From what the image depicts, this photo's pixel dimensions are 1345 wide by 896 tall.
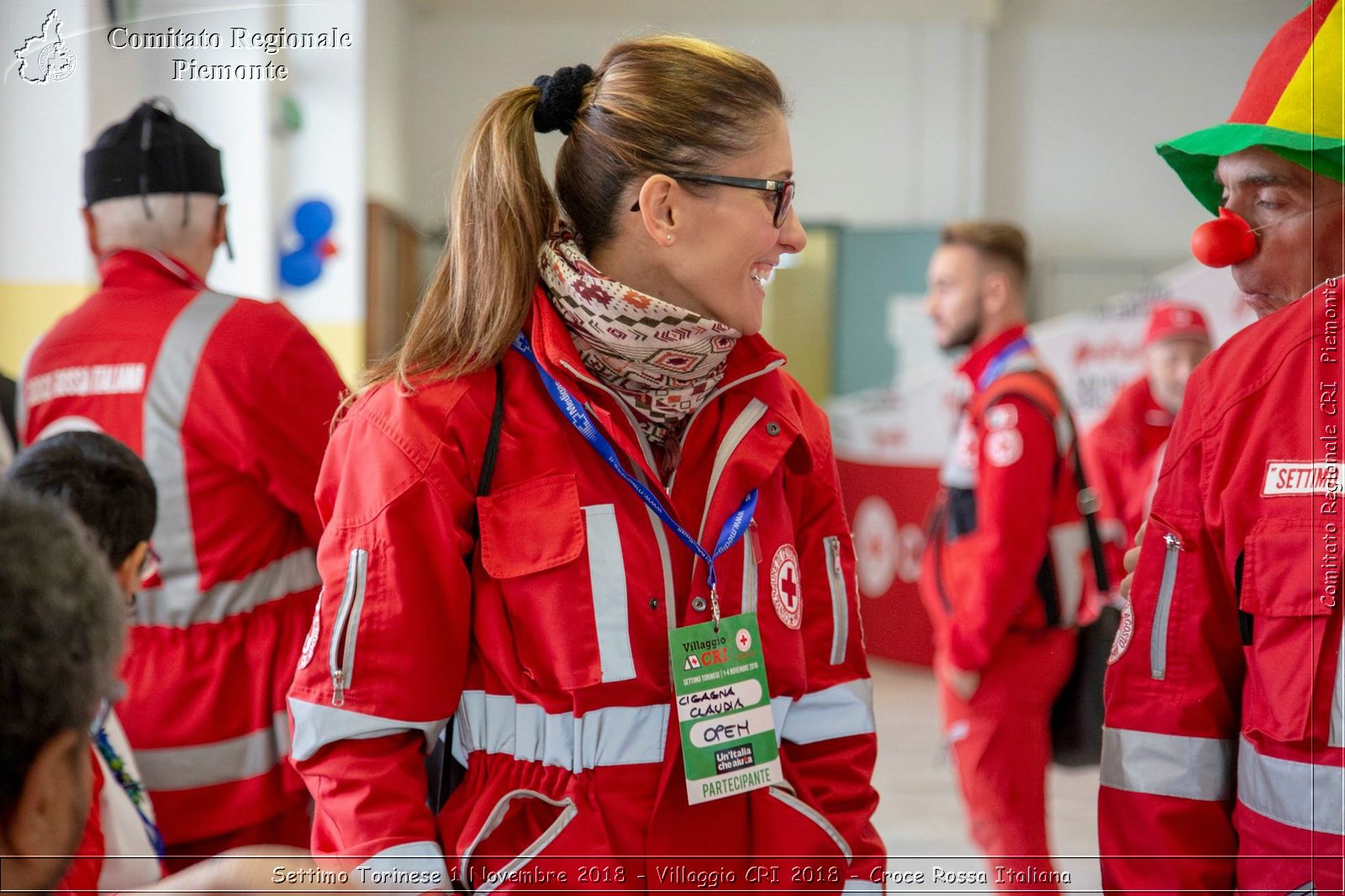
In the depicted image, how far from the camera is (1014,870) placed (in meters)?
2.34

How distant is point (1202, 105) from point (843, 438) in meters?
5.15

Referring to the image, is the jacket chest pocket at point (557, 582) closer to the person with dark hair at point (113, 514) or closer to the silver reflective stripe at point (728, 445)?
the silver reflective stripe at point (728, 445)

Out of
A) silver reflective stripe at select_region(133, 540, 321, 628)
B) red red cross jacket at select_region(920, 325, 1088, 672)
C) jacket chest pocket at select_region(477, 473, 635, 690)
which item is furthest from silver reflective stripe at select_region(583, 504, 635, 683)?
red red cross jacket at select_region(920, 325, 1088, 672)

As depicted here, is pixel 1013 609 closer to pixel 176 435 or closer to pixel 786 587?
pixel 786 587

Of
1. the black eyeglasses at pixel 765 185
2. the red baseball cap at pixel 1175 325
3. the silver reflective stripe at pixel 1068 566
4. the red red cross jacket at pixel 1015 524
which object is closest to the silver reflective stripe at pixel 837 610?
the black eyeglasses at pixel 765 185

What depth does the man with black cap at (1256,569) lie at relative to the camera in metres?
1.10

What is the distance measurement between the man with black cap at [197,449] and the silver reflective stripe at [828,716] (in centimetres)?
77

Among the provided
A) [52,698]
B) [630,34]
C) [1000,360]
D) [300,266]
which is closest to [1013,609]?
[1000,360]

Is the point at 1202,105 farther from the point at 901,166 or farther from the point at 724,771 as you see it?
the point at 901,166

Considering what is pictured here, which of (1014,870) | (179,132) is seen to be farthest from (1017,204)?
(179,132)

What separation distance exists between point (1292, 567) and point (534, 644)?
2.37 ft

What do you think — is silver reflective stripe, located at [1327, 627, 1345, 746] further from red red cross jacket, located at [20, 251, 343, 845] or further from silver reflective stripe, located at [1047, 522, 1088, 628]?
silver reflective stripe, located at [1047, 522, 1088, 628]

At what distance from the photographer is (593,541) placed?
1.20 m

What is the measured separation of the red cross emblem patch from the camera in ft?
4.23
